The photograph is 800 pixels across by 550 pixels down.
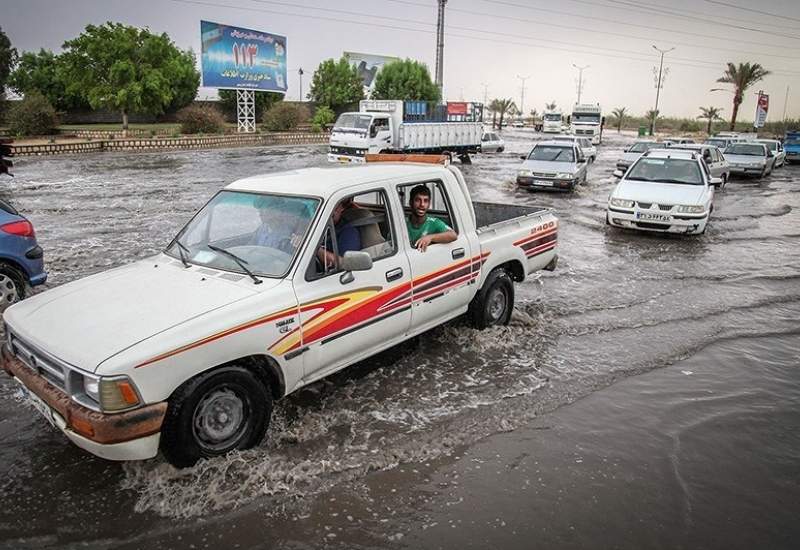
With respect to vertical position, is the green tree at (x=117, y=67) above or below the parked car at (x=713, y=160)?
above

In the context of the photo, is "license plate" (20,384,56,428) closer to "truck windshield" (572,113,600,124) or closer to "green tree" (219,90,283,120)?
"truck windshield" (572,113,600,124)

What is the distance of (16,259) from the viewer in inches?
263

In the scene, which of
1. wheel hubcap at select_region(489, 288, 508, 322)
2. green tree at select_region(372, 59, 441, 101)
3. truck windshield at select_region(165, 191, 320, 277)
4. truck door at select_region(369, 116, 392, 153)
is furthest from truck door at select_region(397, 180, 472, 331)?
green tree at select_region(372, 59, 441, 101)

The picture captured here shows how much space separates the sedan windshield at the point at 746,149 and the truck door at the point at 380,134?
15.3 meters

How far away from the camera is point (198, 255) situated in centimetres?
457

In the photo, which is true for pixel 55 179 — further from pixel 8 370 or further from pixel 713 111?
pixel 713 111

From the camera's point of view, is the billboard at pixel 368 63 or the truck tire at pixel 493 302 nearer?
the truck tire at pixel 493 302

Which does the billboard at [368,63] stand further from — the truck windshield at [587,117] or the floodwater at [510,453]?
the floodwater at [510,453]

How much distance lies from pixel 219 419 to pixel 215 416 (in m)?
0.04

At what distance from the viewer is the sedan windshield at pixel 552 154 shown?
65.7 ft

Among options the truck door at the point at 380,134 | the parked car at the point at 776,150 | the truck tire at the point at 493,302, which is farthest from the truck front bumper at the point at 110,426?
the parked car at the point at 776,150

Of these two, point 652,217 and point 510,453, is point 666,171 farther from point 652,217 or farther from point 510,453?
point 510,453

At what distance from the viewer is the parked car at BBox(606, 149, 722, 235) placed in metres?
12.1

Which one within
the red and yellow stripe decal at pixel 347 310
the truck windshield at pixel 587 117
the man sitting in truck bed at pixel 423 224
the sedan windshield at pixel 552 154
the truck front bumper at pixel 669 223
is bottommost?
the truck front bumper at pixel 669 223
